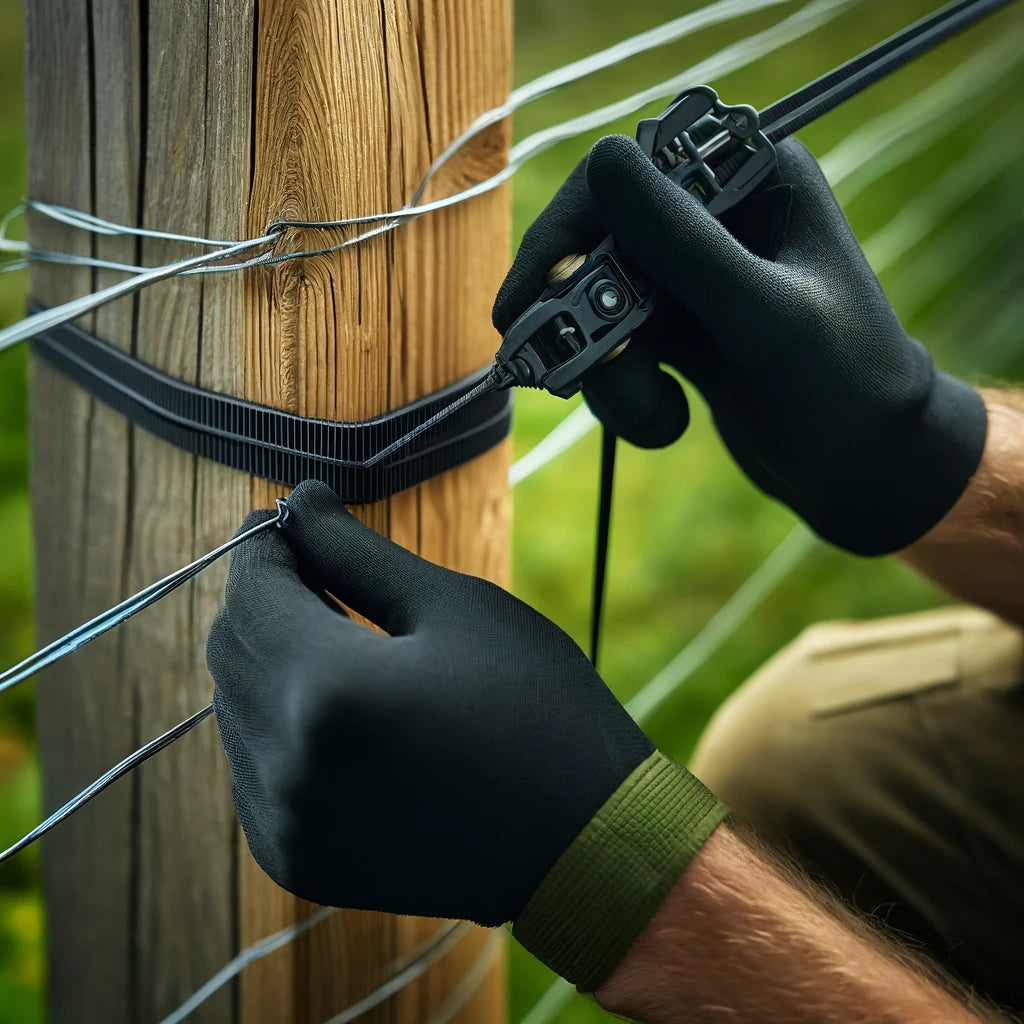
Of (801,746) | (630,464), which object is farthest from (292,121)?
(630,464)

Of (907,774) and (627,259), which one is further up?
(627,259)

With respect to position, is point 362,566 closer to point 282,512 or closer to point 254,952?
point 282,512

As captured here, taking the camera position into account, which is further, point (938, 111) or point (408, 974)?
point (938, 111)

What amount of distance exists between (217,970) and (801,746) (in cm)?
88

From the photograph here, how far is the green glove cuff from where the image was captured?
2.64 ft

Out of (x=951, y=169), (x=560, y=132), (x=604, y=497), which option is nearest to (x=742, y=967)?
(x=604, y=497)

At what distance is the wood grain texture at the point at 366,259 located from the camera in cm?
83

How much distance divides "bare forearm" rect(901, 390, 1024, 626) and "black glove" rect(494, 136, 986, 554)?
0.05 m

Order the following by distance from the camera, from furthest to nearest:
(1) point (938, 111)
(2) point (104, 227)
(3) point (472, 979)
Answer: (1) point (938, 111) → (3) point (472, 979) → (2) point (104, 227)

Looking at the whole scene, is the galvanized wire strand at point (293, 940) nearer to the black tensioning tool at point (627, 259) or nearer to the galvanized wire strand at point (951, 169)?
the black tensioning tool at point (627, 259)

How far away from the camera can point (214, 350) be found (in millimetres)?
928

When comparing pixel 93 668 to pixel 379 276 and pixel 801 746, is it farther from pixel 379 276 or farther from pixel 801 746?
pixel 801 746

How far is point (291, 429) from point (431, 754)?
325mm

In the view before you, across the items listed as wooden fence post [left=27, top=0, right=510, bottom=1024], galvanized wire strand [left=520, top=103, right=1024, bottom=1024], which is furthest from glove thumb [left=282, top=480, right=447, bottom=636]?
galvanized wire strand [left=520, top=103, right=1024, bottom=1024]
